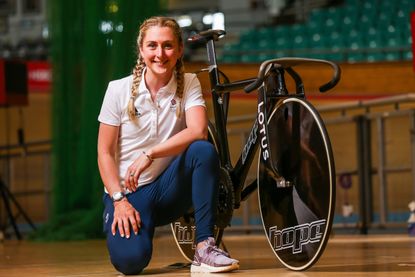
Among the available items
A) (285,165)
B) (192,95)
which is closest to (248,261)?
(285,165)

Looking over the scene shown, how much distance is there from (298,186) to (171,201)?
0.48 meters

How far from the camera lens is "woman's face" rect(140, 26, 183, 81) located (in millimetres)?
3338

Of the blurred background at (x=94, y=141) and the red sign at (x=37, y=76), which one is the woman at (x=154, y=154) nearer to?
the blurred background at (x=94, y=141)

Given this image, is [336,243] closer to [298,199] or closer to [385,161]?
[385,161]

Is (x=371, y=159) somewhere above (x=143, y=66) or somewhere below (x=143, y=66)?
below

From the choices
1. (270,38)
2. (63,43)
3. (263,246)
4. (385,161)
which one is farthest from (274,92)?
(270,38)

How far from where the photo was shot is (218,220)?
11.5 feet

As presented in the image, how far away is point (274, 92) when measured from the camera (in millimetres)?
3426

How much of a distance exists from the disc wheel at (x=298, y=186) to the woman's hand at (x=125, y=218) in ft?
1.57

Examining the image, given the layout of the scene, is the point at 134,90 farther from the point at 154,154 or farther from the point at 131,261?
the point at 131,261

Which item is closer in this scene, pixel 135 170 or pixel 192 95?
pixel 135 170

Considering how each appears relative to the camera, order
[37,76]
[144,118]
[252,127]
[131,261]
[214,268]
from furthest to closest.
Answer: [37,76] < [252,127] < [144,118] < [131,261] < [214,268]

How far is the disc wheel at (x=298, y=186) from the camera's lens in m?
3.12

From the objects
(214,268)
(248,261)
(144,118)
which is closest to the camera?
(214,268)
